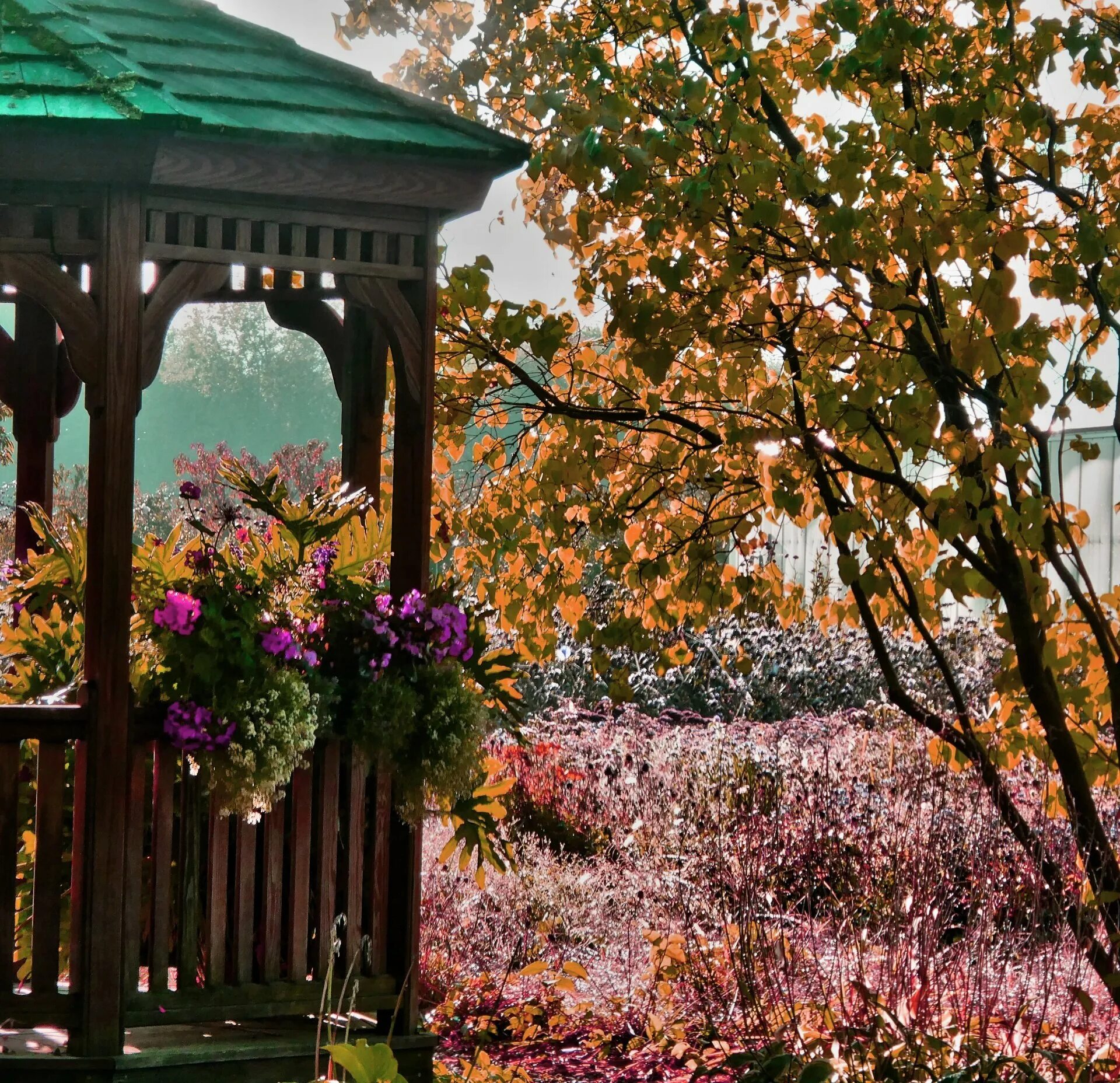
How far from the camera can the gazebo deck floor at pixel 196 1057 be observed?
3648 millimetres

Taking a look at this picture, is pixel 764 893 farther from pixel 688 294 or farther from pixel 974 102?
pixel 974 102

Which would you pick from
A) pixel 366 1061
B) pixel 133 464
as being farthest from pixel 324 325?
pixel 366 1061

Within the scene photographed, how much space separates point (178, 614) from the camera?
12.3ft

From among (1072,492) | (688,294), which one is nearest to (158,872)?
(688,294)

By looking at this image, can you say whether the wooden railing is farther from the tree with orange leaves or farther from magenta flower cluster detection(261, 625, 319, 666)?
the tree with orange leaves

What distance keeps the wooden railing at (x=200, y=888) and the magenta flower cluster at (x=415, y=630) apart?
33 cm

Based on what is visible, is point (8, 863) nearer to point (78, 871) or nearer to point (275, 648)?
point (78, 871)

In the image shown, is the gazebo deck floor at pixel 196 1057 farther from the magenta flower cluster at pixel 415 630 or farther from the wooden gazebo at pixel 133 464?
the magenta flower cluster at pixel 415 630

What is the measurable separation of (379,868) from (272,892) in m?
0.34

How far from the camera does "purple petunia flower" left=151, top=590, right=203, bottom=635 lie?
376 cm

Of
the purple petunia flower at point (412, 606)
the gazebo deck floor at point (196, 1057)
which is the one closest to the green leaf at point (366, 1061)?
the gazebo deck floor at point (196, 1057)

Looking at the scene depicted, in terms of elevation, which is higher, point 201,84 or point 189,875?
point 201,84

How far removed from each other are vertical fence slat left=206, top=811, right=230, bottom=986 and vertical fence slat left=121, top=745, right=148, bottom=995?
20cm

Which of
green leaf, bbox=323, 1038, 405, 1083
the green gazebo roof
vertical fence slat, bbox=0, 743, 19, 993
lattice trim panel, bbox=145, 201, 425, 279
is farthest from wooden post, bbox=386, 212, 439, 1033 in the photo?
vertical fence slat, bbox=0, 743, 19, 993
